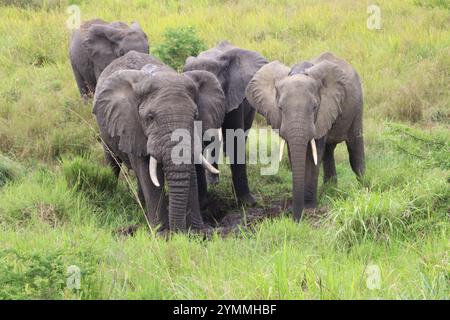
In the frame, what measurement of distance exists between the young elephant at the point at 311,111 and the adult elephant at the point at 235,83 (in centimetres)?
48

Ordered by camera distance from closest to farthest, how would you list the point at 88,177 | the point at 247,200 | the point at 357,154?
the point at 88,177 → the point at 247,200 → the point at 357,154

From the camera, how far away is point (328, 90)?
8.04m

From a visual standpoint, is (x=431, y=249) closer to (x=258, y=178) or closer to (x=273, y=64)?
(x=273, y=64)

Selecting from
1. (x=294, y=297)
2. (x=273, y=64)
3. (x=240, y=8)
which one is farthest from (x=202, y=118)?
(x=240, y=8)

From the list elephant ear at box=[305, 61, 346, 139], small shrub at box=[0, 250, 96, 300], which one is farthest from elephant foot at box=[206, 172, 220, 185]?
small shrub at box=[0, 250, 96, 300]

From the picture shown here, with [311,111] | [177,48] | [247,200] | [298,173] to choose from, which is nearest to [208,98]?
[311,111]

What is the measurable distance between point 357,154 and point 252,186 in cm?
129

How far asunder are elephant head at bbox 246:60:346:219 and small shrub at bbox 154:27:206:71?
2622 millimetres

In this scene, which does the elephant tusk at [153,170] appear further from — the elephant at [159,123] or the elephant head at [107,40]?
the elephant head at [107,40]

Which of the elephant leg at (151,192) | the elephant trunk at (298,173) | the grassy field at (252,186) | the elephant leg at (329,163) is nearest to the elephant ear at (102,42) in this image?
the grassy field at (252,186)

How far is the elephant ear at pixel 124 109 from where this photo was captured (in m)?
7.21

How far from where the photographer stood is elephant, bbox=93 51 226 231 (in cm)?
674

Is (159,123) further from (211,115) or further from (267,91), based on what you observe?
(267,91)

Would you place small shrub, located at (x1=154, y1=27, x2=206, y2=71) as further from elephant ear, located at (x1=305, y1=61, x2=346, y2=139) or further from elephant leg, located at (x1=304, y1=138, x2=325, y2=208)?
elephant leg, located at (x1=304, y1=138, x2=325, y2=208)
